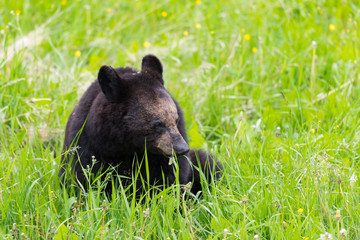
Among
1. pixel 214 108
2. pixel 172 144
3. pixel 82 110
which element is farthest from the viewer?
pixel 214 108

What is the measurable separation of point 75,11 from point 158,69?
401 cm

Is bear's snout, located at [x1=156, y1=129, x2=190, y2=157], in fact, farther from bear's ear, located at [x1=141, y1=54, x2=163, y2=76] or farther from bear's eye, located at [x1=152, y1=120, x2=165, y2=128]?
bear's ear, located at [x1=141, y1=54, x2=163, y2=76]

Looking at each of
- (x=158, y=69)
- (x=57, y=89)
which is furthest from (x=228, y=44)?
(x=158, y=69)

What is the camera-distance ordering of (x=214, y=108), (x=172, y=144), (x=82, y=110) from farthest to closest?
1. (x=214, y=108)
2. (x=82, y=110)
3. (x=172, y=144)

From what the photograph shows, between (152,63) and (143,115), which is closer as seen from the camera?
(143,115)

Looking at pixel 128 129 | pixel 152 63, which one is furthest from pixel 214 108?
pixel 128 129

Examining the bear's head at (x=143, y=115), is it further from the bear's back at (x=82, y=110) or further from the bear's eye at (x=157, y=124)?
the bear's back at (x=82, y=110)

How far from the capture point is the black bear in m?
4.12

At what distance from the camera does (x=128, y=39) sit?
7883mm

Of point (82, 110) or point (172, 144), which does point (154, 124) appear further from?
point (82, 110)

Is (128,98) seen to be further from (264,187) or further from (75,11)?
(75,11)

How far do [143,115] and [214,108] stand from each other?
1.96 meters

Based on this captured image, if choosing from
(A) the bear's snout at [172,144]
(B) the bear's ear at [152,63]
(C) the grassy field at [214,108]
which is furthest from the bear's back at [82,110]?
(A) the bear's snout at [172,144]

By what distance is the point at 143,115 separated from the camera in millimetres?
4117
